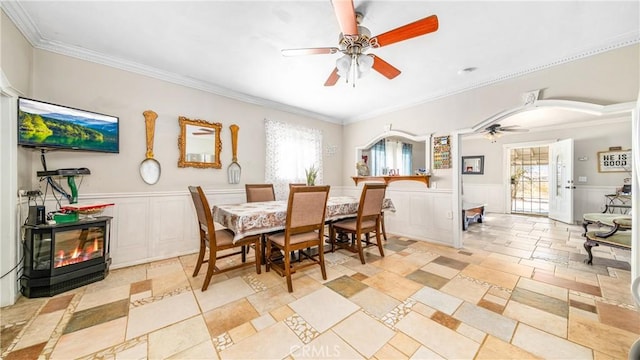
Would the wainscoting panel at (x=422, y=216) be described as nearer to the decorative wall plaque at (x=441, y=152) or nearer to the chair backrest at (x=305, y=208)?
the decorative wall plaque at (x=441, y=152)

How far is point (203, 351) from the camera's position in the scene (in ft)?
4.60

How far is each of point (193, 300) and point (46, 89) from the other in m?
2.73

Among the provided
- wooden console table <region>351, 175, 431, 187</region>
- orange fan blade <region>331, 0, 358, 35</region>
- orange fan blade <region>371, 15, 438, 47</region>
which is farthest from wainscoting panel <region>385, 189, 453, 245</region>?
orange fan blade <region>331, 0, 358, 35</region>

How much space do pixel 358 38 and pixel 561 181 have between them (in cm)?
672

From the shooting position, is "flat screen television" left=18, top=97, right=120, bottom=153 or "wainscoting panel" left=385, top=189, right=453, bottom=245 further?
"wainscoting panel" left=385, top=189, right=453, bottom=245

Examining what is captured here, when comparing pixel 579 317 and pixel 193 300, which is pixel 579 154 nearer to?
pixel 579 317

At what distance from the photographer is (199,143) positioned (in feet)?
10.8

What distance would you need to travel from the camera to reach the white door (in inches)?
201

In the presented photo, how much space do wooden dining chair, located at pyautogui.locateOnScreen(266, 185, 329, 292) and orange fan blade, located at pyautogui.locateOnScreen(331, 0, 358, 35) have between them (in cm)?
135

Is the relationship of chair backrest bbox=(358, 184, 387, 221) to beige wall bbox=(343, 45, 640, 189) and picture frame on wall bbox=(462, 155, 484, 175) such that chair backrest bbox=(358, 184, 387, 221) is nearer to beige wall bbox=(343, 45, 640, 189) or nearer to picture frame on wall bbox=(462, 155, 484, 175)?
beige wall bbox=(343, 45, 640, 189)

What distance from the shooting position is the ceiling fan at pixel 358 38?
1.50m

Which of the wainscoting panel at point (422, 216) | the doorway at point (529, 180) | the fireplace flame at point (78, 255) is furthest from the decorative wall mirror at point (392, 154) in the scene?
the fireplace flame at point (78, 255)

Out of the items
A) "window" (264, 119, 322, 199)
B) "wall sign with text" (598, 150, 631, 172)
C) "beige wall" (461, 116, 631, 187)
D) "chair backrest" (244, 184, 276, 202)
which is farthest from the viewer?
"beige wall" (461, 116, 631, 187)

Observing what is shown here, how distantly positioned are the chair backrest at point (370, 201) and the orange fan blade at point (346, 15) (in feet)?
5.37
